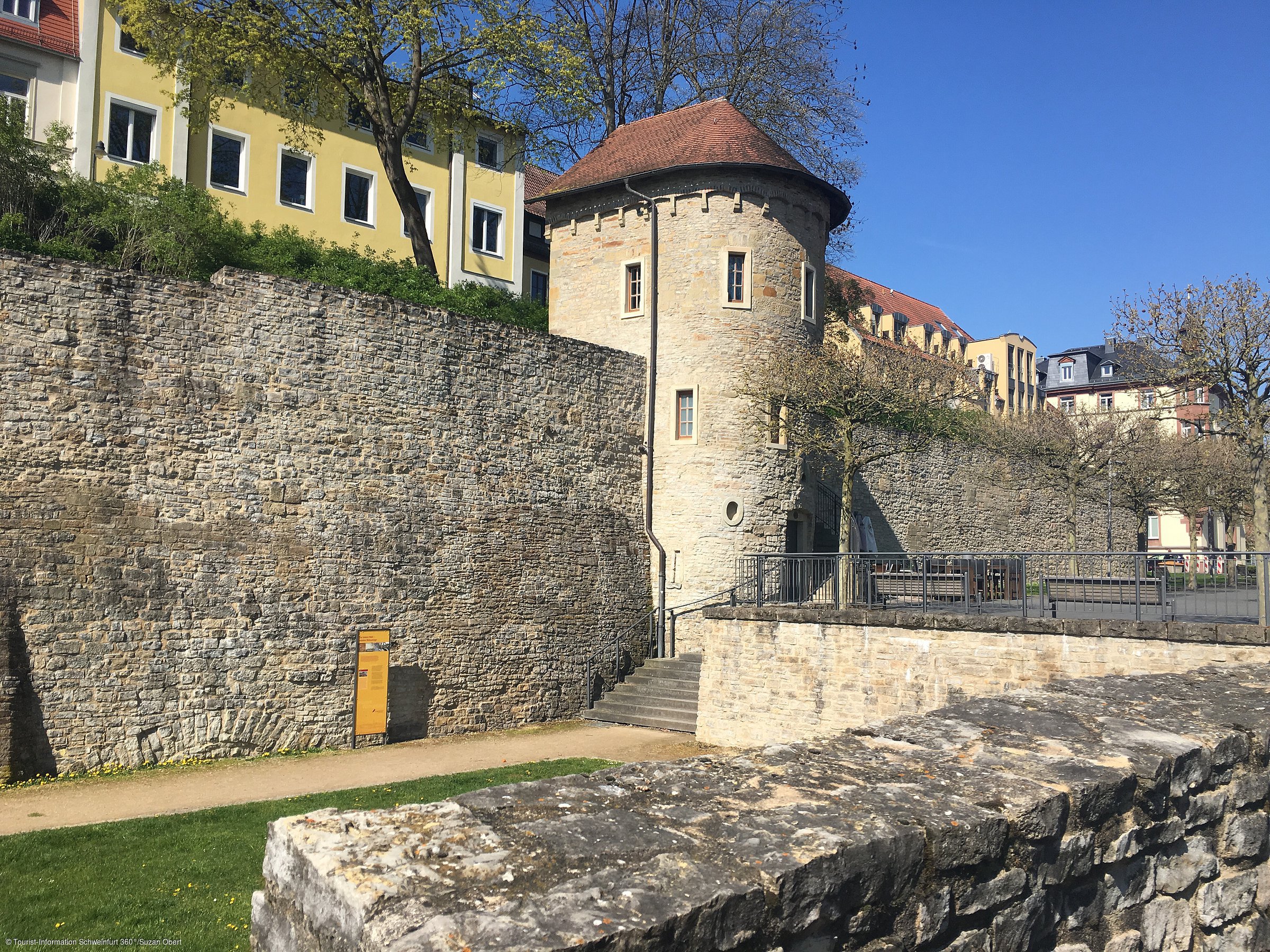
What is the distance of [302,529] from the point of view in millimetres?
14016

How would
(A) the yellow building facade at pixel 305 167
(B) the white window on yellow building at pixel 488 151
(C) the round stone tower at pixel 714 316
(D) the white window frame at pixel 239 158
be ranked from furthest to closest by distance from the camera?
1. (B) the white window on yellow building at pixel 488 151
2. (D) the white window frame at pixel 239 158
3. (A) the yellow building facade at pixel 305 167
4. (C) the round stone tower at pixel 714 316

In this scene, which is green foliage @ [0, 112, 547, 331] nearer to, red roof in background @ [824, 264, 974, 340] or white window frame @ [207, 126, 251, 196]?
white window frame @ [207, 126, 251, 196]

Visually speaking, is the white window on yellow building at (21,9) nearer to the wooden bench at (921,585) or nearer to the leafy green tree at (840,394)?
the leafy green tree at (840,394)

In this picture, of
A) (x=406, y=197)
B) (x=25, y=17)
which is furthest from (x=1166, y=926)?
(x=25, y=17)

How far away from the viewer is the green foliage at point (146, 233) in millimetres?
15047

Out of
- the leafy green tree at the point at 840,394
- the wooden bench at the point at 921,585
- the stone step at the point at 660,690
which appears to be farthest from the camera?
the leafy green tree at the point at 840,394

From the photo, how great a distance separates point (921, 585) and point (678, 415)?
6709 millimetres

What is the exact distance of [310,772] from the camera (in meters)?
12.2

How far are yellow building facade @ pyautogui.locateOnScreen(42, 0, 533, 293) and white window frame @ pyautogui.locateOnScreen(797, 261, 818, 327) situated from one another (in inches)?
355

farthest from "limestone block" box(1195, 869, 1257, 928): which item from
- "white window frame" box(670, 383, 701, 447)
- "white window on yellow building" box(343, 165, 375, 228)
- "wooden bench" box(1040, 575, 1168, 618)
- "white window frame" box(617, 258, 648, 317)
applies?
"white window on yellow building" box(343, 165, 375, 228)

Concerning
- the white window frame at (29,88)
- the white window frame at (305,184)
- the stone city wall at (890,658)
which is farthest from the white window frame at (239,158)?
the stone city wall at (890,658)

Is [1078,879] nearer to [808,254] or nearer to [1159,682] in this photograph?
[1159,682]

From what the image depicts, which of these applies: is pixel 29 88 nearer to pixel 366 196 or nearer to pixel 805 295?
pixel 366 196

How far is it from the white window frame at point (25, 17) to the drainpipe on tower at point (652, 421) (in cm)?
1443
